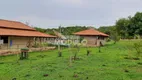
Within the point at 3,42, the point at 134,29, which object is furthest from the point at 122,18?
the point at 3,42

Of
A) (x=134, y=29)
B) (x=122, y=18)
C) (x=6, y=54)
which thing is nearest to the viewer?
(x=6, y=54)

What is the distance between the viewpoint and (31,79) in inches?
371

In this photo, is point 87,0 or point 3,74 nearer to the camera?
point 3,74

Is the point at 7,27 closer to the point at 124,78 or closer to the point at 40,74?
the point at 40,74

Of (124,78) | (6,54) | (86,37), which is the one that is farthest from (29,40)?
(124,78)

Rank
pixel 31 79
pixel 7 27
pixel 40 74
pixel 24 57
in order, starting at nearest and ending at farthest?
pixel 31 79, pixel 40 74, pixel 24 57, pixel 7 27

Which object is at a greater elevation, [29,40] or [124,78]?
[29,40]

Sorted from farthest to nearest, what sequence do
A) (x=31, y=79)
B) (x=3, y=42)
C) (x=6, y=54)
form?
1. (x=3, y=42)
2. (x=6, y=54)
3. (x=31, y=79)

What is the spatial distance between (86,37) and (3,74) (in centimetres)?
3160

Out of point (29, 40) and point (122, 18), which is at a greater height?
point (122, 18)

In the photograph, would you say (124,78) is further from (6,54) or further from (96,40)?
(96,40)

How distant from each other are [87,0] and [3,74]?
55.7 feet

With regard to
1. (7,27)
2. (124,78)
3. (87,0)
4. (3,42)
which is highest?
(87,0)

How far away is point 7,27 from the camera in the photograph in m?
27.8
